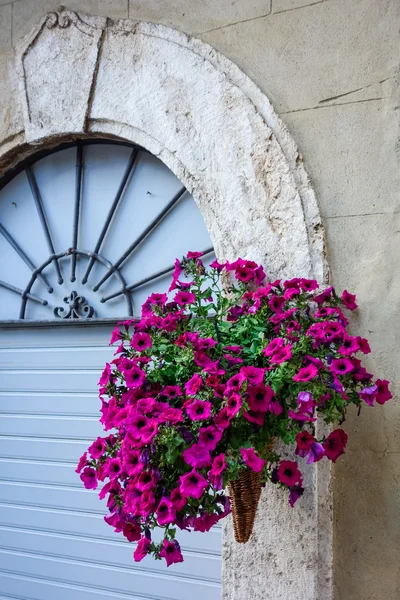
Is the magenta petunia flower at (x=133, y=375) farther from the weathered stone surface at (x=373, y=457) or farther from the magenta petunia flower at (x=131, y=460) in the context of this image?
the weathered stone surface at (x=373, y=457)

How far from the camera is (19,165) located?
3.40 m

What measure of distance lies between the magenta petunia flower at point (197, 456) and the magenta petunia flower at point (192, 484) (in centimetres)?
2

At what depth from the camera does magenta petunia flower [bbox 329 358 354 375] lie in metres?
1.89

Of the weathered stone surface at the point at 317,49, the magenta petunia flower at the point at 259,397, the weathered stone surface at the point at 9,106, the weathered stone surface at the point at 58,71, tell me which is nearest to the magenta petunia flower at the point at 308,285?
the magenta petunia flower at the point at 259,397

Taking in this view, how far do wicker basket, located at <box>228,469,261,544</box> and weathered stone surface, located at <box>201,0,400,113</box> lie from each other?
138cm

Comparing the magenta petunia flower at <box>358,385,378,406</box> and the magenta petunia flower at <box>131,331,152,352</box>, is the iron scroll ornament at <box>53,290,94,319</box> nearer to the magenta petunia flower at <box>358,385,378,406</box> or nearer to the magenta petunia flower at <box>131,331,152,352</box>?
the magenta petunia flower at <box>131,331,152,352</box>

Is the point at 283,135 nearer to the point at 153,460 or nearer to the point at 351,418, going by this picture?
the point at 351,418

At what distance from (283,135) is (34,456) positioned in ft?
6.47

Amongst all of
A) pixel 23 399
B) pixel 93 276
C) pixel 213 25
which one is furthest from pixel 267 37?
pixel 23 399

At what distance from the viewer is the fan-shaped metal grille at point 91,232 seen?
3025 mm

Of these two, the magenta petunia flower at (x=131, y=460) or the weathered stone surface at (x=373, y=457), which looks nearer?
the magenta petunia flower at (x=131, y=460)

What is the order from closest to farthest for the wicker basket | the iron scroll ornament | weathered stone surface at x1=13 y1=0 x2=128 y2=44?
the wicker basket, weathered stone surface at x1=13 y1=0 x2=128 y2=44, the iron scroll ornament

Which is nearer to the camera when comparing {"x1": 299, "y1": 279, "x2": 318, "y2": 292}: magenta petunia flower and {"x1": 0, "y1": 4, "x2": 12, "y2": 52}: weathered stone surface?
{"x1": 299, "y1": 279, "x2": 318, "y2": 292}: magenta petunia flower

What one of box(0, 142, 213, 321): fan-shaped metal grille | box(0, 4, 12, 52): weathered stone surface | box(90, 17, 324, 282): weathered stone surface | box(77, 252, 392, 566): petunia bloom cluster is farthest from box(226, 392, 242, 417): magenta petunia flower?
box(0, 4, 12, 52): weathered stone surface
